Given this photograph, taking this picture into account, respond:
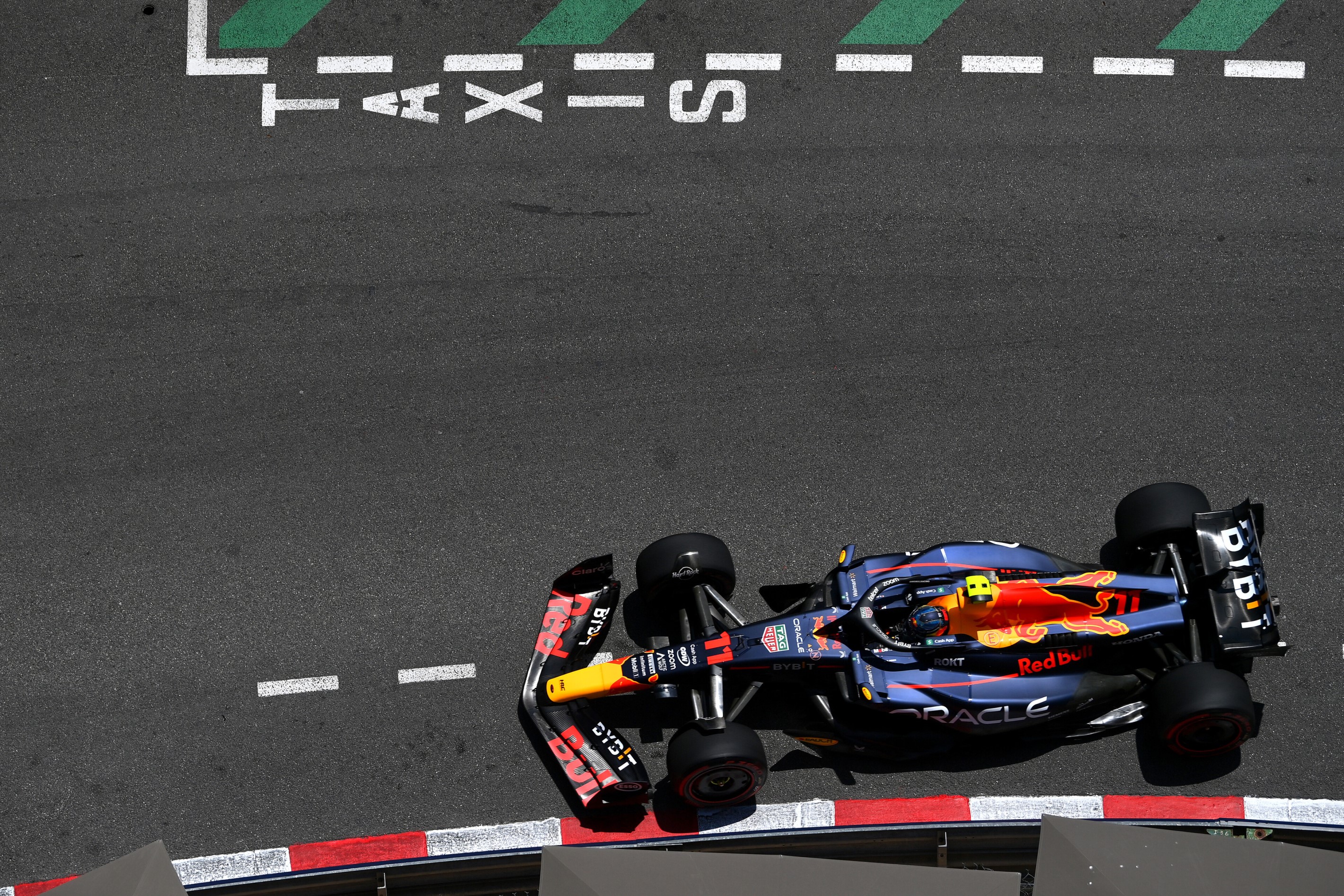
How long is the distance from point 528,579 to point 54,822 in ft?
12.6

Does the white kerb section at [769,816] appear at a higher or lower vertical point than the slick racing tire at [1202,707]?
lower

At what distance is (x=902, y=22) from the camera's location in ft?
38.3

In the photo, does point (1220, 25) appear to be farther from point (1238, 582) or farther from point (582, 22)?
point (582, 22)

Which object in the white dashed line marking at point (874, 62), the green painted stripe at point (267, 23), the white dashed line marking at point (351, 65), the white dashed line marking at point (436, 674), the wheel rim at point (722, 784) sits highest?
the green painted stripe at point (267, 23)

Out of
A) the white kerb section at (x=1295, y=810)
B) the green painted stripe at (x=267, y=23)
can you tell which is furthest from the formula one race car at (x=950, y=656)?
the green painted stripe at (x=267, y=23)

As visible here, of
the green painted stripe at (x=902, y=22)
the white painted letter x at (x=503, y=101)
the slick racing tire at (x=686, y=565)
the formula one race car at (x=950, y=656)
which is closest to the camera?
the formula one race car at (x=950, y=656)

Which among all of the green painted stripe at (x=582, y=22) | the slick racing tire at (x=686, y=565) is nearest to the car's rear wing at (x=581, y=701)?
the slick racing tire at (x=686, y=565)

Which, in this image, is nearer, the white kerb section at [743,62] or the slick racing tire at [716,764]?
the slick racing tire at [716,764]

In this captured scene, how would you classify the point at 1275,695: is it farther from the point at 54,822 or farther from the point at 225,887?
the point at 54,822

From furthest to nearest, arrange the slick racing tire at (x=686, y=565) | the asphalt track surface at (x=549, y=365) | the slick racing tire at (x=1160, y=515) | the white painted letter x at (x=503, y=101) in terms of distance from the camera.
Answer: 1. the white painted letter x at (x=503, y=101)
2. the asphalt track surface at (x=549, y=365)
3. the slick racing tire at (x=686, y=565)
4. the slick racing tire at (x=1160, y=515)

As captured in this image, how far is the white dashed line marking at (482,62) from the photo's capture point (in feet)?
37.7

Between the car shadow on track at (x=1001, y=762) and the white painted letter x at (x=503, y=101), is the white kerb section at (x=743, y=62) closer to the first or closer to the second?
Result: the white painted letter x at (x=503, y=101)

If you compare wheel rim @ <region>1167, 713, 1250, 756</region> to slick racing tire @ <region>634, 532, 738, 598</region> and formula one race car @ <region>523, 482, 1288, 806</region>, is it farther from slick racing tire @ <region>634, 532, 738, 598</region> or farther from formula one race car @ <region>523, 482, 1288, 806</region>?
slick racing tire @ <region>634, 532, 738, 598</region>

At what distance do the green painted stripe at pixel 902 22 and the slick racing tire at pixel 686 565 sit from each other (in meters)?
4.99
